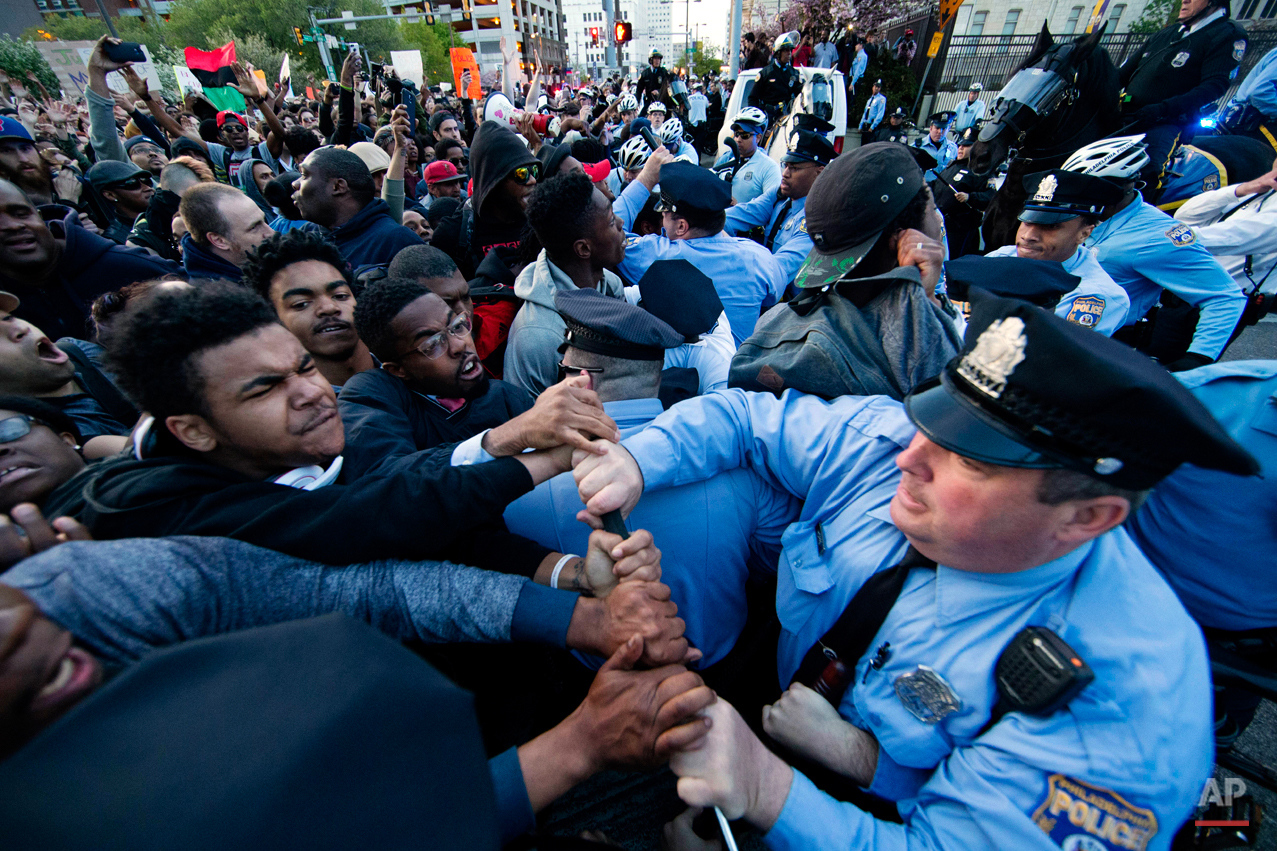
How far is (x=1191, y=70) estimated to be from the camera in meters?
5.23

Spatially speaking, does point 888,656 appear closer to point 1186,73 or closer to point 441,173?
point 441,173

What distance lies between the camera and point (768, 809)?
1.15m

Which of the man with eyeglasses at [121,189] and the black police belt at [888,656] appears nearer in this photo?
the black police belt at [888,656]

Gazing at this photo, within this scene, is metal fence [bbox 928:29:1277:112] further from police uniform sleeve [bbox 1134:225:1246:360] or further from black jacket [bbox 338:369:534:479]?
black jacket [bbox 338:369:534:479]

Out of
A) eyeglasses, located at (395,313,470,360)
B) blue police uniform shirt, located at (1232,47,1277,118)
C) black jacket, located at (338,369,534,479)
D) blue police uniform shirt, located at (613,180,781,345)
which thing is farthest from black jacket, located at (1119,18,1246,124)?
eyeglasses, located at (395,313,470,360)

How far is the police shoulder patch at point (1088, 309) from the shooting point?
2781 mm

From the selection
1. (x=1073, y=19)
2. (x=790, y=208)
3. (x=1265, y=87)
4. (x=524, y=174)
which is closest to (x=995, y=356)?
(x=524, y=174)

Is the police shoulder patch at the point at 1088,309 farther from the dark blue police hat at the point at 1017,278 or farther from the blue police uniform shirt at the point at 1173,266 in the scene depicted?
the dark blue police hat at the point at 1017,278

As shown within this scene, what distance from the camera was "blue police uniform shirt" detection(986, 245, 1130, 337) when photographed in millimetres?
2787

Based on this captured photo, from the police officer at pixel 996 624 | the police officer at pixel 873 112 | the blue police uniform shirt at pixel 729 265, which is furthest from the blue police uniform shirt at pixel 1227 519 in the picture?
the police officer at pixel 873 112

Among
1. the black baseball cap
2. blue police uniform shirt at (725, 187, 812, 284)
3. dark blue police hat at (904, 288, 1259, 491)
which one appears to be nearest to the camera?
dark blue police hat at (904, 288, 1259, 491)

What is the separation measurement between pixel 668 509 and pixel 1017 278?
67.4 inches

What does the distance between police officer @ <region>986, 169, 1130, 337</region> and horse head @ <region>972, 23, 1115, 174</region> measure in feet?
11.5

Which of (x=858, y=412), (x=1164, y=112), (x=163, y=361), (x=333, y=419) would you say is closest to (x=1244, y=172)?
(x=1164, y=112)
